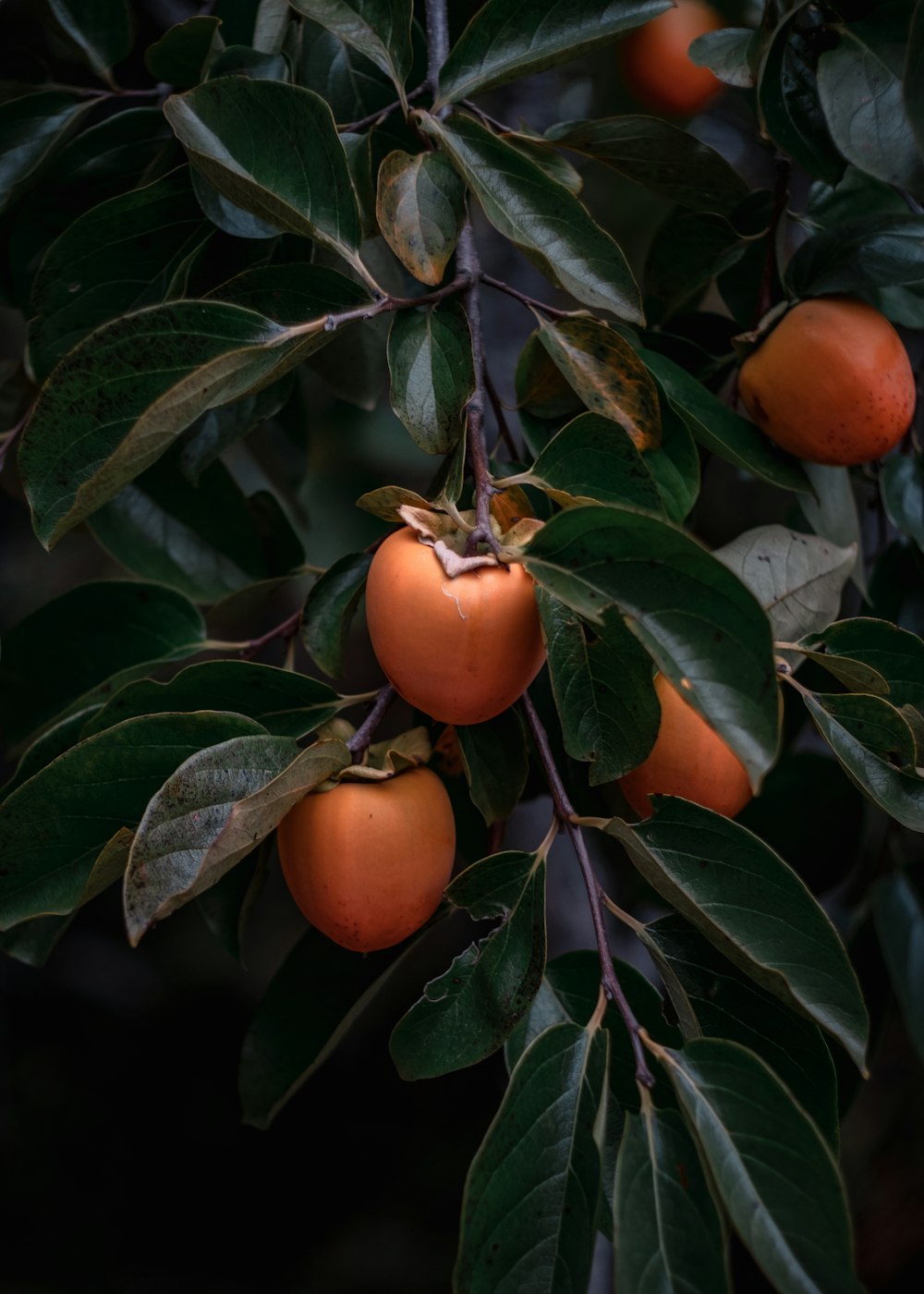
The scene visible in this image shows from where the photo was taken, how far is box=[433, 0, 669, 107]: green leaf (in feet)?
1.81

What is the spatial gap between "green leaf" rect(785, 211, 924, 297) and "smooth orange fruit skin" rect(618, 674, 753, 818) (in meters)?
0.28

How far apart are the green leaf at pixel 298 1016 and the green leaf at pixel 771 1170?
0.90 feet

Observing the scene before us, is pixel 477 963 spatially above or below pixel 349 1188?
above

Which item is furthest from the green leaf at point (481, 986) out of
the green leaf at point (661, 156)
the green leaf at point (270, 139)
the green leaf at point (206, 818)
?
the green leaf at point (661, 156)

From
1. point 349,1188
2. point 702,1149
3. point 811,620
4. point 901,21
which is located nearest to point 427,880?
point 702,1149

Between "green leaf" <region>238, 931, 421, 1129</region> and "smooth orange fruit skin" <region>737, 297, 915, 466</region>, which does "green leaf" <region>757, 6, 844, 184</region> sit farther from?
"green leaf" <region>238, 931, 421, 1129</region>

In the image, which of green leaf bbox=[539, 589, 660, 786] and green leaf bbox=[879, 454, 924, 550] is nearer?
green leaf bbox=[539, 589, 660, 786]

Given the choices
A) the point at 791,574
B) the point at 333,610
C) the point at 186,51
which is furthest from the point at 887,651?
the point at 186,51

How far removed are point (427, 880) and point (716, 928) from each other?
0.47ft

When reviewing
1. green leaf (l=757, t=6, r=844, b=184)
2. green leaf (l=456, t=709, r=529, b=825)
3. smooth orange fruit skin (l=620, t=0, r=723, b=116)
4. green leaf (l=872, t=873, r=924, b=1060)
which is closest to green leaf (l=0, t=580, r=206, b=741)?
green leaf (l=456, t=709, r=529, b=825)

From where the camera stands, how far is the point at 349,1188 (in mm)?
1670

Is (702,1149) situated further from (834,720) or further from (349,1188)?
(349,1188)

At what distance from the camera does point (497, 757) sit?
0.57 m

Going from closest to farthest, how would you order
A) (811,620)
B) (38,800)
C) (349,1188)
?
(38,800) < (811,620) < (349,1188)
